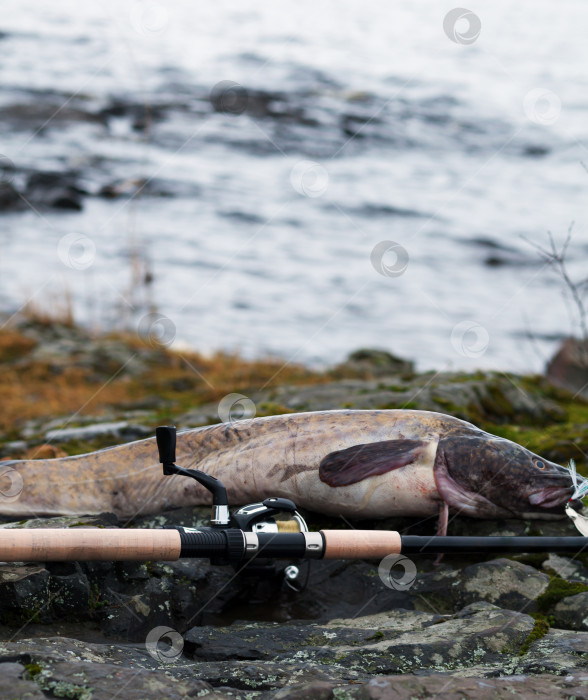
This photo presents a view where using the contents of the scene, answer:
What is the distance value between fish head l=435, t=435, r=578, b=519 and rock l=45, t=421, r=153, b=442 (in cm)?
330

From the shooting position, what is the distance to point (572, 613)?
4.02m

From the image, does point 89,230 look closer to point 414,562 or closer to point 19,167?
point 19,167

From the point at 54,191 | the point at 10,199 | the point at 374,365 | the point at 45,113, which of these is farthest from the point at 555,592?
the point at 45,113

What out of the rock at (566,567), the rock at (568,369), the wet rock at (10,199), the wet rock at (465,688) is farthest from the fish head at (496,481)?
the wet rock at (10,199)


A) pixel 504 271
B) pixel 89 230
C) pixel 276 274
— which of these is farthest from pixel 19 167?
pixel 504 271

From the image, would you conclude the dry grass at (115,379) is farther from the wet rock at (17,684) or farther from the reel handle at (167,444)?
the wet rock at (17,684)

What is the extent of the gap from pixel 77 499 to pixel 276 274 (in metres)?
15.2

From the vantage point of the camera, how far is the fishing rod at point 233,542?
3.60 metres

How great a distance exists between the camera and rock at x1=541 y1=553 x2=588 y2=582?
4.54m

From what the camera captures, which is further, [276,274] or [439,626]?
[276,274]

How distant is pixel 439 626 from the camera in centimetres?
385

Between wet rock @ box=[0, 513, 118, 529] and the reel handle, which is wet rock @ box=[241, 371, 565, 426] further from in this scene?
the reel handle

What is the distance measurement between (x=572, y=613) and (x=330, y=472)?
1.52m

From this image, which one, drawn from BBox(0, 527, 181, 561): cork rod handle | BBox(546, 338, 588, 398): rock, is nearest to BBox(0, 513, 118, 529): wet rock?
BBox(0, 527, 181, 561): cork rod handle
